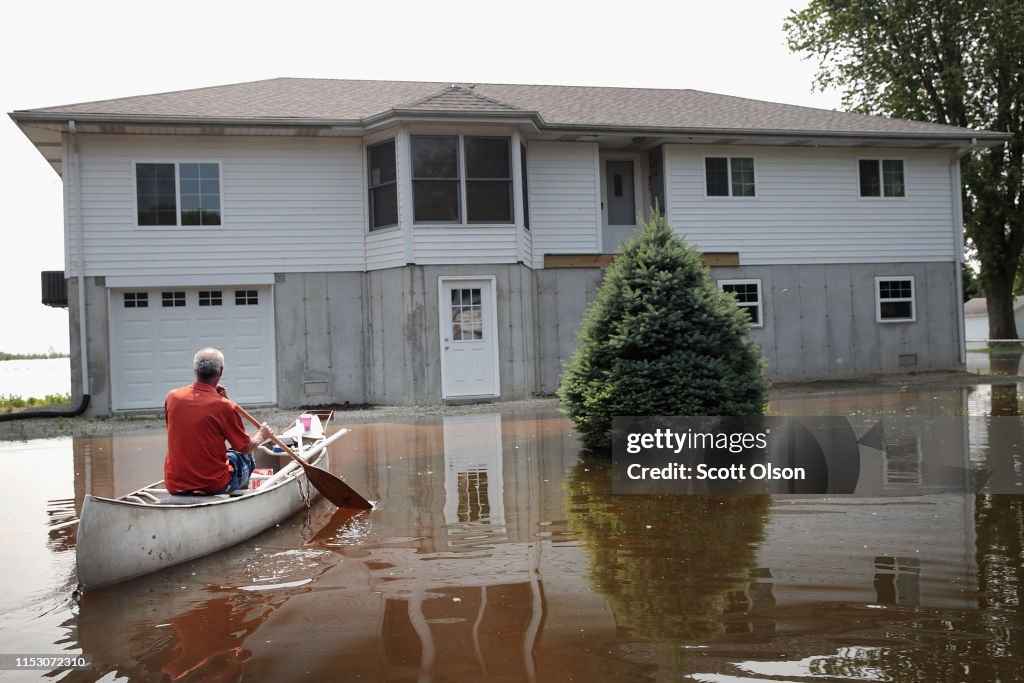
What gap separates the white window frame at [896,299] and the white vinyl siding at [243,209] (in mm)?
13158

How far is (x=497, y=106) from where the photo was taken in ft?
63.6

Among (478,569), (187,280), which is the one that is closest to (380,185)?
(187,280)

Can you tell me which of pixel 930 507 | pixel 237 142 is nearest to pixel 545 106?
pixel 237 142

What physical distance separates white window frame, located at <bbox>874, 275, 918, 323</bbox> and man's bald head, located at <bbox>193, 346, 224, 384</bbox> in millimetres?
19814

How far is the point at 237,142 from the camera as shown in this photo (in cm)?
1998

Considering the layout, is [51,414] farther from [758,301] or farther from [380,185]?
[758,301]

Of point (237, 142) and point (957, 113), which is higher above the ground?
point (957, 113)

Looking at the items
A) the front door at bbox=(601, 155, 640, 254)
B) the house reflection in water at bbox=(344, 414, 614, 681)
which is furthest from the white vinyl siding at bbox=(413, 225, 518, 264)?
the house reflection in water at bbox=(344, 414, 614, 681)

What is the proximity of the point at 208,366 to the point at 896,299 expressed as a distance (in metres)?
20.5

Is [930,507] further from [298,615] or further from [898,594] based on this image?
[298,615]

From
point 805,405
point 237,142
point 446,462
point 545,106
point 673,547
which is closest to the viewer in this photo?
point 673,547

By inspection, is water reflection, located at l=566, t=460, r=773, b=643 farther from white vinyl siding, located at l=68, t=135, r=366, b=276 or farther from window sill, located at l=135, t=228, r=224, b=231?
window sill, located at l=135, t=228, r=224, b=231

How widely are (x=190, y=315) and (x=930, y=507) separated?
16191 millimetres

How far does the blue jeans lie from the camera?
8.11 m
